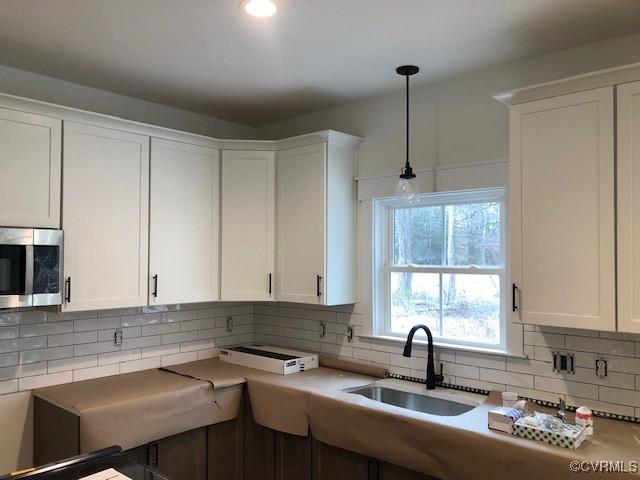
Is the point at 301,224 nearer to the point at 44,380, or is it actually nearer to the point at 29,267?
the point at 29,267

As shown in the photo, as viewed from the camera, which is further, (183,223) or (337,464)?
(183,223)

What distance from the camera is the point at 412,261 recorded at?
3027 mm

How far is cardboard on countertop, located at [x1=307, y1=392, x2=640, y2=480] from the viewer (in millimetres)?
1812

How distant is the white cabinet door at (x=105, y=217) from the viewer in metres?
2.55

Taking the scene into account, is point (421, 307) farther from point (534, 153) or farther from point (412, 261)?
point (534, 153)

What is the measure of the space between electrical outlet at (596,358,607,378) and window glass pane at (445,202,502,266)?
664 millimetres

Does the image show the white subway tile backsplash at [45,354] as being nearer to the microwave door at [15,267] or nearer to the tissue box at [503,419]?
the microwave door at [15,267]

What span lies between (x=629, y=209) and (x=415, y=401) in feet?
4.63

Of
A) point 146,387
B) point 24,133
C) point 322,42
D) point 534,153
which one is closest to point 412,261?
point 534,153

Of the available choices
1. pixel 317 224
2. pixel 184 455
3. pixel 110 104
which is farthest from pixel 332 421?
pixel 110 104

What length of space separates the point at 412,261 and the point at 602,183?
1.24 meters

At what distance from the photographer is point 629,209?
1.91 meters

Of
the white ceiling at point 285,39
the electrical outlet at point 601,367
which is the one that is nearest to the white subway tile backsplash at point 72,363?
the white ceiling at point 285,39

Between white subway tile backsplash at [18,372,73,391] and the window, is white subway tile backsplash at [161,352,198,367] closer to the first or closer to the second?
white subway tile backsplash at [18,372,73,391]
